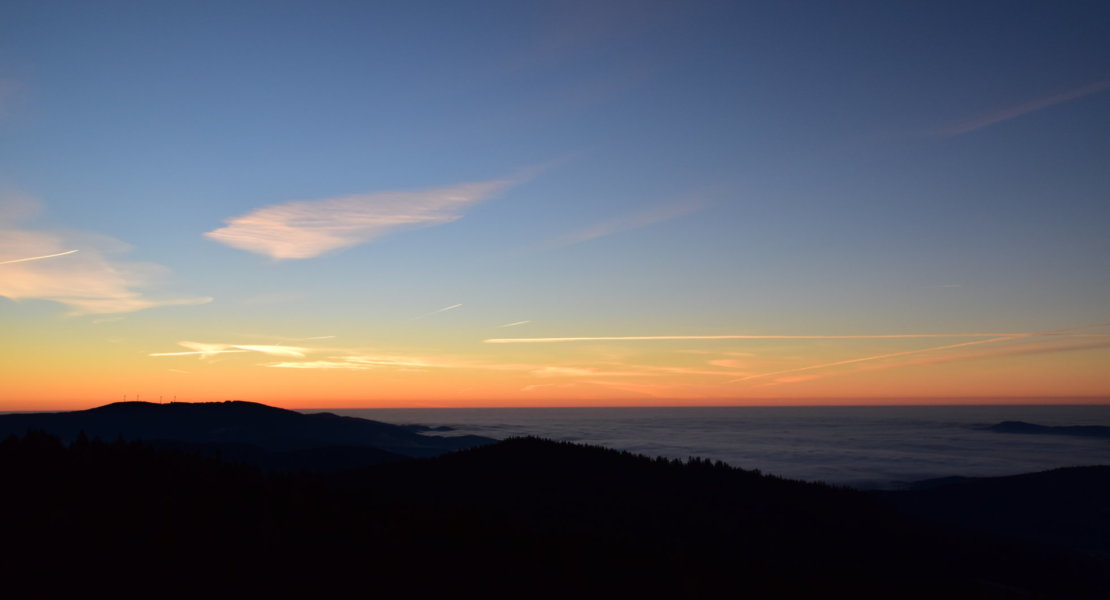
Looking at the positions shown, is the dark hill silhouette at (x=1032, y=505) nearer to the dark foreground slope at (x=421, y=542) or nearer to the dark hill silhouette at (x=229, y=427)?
the dark foreground slope at (x=421, y=542)

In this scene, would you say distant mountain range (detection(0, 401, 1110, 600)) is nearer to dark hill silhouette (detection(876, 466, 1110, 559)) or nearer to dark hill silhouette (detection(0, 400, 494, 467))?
dark hill silhouette (detection(876, 466, 1110, 559))

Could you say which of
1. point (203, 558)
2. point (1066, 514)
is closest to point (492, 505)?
point (203, 558)

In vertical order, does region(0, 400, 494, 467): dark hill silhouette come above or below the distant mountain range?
below

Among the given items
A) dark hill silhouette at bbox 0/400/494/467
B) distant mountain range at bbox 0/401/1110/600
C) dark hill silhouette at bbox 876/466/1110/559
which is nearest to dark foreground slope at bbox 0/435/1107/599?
distant mountain range at bbox 0/401/1110/600

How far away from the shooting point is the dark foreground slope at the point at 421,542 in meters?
13.6

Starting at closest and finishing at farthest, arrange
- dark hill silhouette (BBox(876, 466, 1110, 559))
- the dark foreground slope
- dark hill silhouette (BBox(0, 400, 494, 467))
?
the dark foreground slope, dark hill silhouette (BBox(876, 466, 1110, 559)), dark hill silhouette (BBox(0, 400, 494, 467))

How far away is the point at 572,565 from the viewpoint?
16.1 m

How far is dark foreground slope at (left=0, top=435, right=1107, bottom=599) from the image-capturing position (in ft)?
44.6

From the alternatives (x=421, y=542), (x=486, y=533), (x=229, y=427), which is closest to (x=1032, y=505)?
(x=486, y=533)

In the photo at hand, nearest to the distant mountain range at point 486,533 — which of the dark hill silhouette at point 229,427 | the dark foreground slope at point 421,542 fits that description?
the dark foreground slope at point 421,542

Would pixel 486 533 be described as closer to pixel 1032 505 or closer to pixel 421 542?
pixel 421 542

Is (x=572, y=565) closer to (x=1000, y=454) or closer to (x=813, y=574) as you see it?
(x=813, y=574)

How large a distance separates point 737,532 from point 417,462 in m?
22.7

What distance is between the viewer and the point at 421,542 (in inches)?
650
